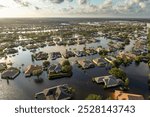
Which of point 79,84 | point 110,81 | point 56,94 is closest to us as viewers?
point 56,94

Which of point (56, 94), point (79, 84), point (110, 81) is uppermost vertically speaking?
point (56, 94)

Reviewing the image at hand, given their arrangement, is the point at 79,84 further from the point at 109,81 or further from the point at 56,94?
the point at 56,94

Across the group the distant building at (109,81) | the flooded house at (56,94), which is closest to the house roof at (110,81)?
the distant building at (109,81)

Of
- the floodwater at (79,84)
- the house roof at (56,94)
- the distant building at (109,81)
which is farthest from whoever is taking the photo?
the distant building at (109,81)

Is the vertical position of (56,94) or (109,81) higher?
(56,94)

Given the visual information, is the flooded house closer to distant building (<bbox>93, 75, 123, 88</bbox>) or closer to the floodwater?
the floodwater

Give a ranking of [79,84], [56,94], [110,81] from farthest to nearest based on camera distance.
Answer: [79,84] → [110,81] → [56,94]

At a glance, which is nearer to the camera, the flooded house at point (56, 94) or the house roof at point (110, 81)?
the flooded house at point (56, 94)

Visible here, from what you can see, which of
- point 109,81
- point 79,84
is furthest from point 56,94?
point 109,81

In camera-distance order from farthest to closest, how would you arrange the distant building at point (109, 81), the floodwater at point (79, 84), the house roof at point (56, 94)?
the distant building at point (109, 81) → the floodwater at point (79, 84) → the house roof at point (56, 94)

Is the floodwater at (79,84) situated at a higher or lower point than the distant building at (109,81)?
lower

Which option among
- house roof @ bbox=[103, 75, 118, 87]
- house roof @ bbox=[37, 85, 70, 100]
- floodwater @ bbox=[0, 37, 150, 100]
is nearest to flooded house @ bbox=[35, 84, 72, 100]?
house roof @ bbox=[37, 85, 70, 100]

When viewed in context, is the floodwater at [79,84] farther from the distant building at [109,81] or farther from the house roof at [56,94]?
the house roof at [56,94]

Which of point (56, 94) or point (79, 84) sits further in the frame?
point (79, 84)
